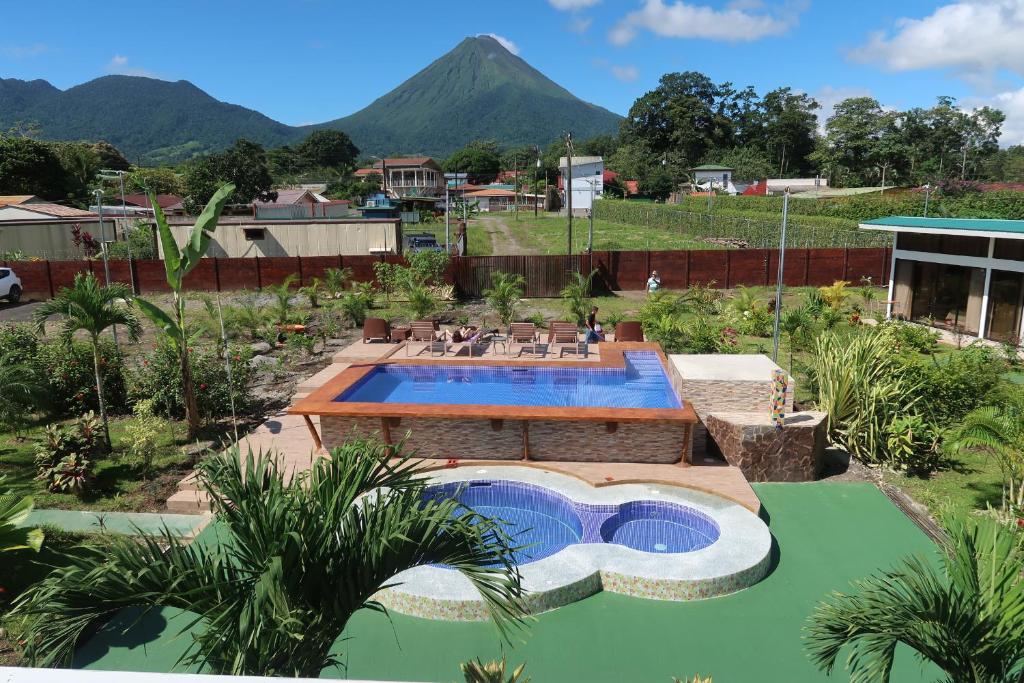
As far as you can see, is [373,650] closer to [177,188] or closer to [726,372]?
[726,372]

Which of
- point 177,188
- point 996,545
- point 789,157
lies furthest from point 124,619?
point 789,157

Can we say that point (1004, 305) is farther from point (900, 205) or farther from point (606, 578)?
point (900, 205)

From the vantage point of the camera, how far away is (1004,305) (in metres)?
16.2

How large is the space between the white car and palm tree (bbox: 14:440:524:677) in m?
25.0

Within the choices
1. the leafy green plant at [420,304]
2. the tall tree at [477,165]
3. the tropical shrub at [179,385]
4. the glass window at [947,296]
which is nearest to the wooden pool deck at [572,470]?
the tropical shrub at [179,385]

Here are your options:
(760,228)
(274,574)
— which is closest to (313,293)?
(274,574)

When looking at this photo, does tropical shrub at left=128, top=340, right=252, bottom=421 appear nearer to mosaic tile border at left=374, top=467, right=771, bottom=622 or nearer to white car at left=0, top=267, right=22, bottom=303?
mosaic tile border at left=374, top=467, right=771, bottom=622

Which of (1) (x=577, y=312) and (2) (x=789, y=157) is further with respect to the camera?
(2) (x=789, y=157)

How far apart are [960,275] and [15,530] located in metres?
20.3

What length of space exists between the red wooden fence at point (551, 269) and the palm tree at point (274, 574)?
20385 mm

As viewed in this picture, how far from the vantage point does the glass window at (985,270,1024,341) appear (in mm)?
15859

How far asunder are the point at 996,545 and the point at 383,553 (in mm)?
3453

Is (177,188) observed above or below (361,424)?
above

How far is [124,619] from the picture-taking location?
6.75 m
